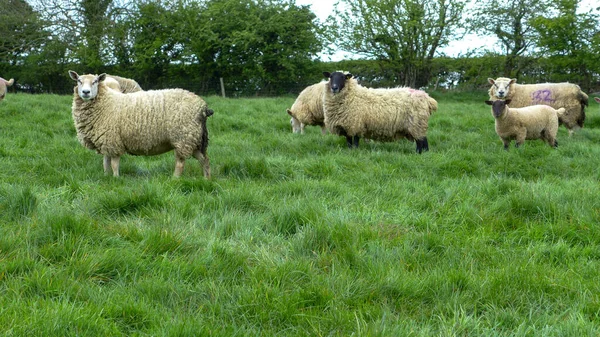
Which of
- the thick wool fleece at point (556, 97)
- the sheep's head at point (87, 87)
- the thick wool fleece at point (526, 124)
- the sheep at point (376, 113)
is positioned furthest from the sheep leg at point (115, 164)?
the thick wool fleece at point (556, 97)

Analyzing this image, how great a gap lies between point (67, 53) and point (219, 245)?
24.9 meters

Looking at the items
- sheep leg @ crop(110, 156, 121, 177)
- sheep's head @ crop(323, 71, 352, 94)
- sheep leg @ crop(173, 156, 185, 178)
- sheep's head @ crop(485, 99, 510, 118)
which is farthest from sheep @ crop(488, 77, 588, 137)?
sheep leg @ crop(110, 156, 121, 177)

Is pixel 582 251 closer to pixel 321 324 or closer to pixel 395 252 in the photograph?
pixel 395 252

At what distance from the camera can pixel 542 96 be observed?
12.5 m

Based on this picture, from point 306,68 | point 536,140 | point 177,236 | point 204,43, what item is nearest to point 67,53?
point 204,43

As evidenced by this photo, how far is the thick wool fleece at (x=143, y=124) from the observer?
6418mm

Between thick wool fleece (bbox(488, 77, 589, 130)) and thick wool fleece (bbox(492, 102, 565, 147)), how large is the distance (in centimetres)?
278

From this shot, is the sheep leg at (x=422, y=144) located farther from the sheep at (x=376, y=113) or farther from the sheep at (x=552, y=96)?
the sheep at (x=552, y=96)

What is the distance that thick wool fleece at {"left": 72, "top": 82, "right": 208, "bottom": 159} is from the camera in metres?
6.42

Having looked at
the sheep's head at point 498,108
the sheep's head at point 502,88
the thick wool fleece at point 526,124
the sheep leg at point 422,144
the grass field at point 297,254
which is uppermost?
the sheep's head at point 502,88

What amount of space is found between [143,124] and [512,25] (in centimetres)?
2219

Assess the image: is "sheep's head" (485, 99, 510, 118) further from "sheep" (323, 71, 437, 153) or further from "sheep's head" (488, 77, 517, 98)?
"sheep's head" (488, 77, 517, 98)

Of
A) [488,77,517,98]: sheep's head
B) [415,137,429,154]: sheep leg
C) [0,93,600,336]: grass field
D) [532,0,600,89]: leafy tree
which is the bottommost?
[415,137,429,154]: sheep leg

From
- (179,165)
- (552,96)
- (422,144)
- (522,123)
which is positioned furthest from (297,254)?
(552,96)
